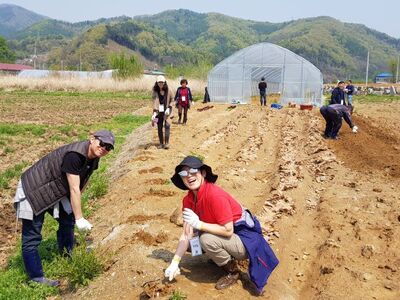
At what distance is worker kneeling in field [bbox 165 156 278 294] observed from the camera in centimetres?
397

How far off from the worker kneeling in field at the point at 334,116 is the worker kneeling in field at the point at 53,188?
30.9ft

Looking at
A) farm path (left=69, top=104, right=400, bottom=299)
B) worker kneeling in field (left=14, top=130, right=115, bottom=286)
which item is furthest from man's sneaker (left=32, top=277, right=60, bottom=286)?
farm path (left=69, top=104, right=400, bottom=299)

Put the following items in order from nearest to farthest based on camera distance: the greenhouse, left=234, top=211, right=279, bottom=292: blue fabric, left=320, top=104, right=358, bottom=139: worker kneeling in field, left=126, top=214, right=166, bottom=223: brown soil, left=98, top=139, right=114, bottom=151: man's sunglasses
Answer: left=234, top=211, right=279, bottom=292: blue fabric
left=98, top=139, right=114, bottom=151: man's sunglasses
left=126, top=214, right=166, bottom=223: brown soil
left=320, top=104, right=358, bottom=139: worker kneeling in field
the greenhouse

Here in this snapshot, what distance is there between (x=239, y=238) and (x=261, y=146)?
843cm

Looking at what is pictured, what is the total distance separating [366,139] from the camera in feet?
42.8

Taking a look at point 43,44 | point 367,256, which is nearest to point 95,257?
point 367,256

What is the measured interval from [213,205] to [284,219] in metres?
2.76

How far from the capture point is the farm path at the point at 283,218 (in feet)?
14.9

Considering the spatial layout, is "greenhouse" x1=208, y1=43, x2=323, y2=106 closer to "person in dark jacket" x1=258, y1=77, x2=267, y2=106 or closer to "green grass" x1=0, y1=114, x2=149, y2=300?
"person in dark jacket" x1=258, y1=77, x2=267, y2=106

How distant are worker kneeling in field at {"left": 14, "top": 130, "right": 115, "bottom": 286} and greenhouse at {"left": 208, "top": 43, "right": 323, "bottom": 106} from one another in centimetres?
2480

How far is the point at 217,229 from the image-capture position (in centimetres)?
396

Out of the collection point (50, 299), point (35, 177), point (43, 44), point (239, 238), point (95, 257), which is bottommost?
point (50, 299)

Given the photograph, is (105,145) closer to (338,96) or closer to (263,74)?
(338,96)

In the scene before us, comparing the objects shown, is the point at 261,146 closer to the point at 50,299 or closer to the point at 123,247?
the point at 123,247
